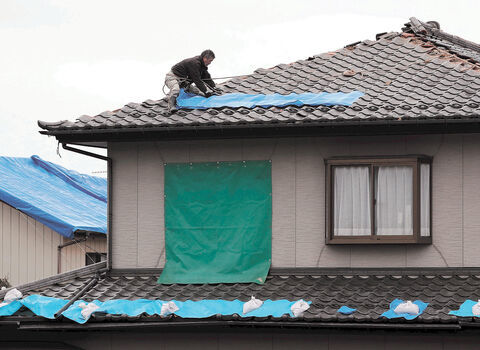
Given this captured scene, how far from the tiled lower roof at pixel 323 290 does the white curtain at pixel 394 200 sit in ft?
2.58

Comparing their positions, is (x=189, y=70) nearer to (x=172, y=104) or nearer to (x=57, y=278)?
(x=172, y=104)

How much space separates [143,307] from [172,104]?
4182 mm

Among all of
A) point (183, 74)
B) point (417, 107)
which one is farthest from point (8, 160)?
point (417, 107)

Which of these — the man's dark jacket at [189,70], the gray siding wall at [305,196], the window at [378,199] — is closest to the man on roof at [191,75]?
the man's dark jacket at [189,70]

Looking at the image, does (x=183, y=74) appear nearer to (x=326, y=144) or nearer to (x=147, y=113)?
(x=147, y=113)

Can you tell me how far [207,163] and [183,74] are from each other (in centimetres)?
213

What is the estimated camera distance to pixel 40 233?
23406 millimetres

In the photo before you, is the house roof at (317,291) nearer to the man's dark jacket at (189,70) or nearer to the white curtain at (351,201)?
the white curtain at (351,201)

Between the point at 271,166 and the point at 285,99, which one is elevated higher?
the point at 285,99

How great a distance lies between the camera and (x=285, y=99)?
16.4m

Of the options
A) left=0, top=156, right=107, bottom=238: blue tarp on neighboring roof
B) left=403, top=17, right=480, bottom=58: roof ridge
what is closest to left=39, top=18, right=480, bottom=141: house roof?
left=403, top=17, right=480, bottom=58: roof ridge

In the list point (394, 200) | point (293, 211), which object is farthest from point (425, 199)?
point (293, 211)

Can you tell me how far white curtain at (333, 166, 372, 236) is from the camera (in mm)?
15711

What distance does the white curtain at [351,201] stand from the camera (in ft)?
51.5
